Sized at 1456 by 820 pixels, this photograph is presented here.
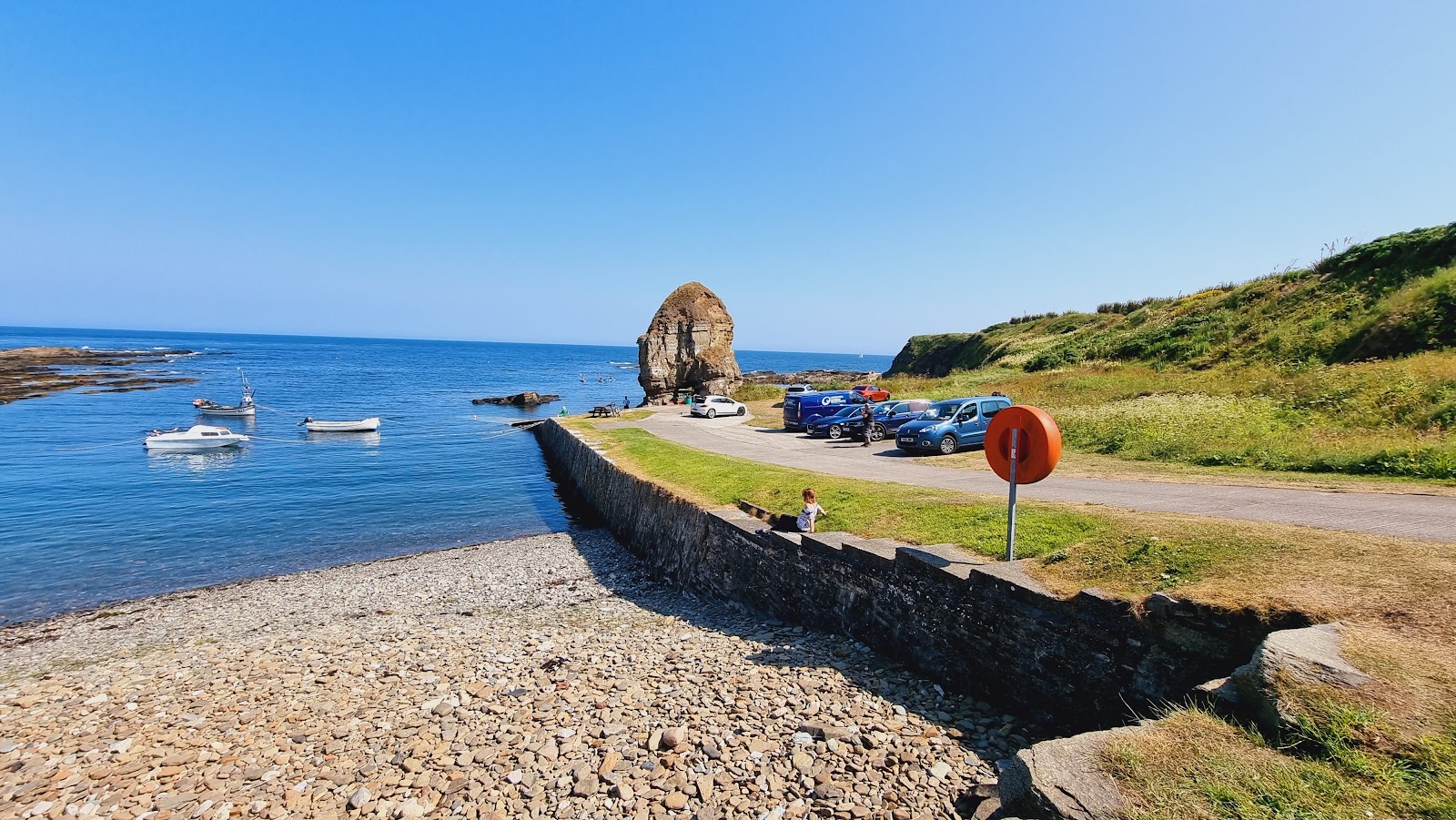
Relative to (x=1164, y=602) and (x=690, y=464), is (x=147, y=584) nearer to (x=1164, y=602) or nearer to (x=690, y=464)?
(x=690, y=464)

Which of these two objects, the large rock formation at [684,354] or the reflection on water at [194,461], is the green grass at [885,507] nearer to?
the reflection on water at [194,461]

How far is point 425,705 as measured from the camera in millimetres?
8570

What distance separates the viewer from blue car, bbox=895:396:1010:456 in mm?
19875

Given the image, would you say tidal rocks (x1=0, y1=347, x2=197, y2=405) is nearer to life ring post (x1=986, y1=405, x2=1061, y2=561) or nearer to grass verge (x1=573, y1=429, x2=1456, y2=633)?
grass verge (x1=573, y1=429, x2=1456, y2=633)

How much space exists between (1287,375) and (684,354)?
38.0m

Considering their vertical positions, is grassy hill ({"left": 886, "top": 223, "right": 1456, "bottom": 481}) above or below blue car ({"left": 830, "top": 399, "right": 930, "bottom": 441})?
above

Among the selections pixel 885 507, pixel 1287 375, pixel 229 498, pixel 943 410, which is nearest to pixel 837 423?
pixel 943 410

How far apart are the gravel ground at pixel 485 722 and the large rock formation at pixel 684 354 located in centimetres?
3793

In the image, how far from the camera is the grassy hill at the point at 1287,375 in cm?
1355

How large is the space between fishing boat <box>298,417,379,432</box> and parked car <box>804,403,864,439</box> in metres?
31.3

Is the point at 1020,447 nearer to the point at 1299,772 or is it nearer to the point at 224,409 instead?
the point at 1299,772

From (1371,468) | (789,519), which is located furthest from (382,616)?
(1371,468)

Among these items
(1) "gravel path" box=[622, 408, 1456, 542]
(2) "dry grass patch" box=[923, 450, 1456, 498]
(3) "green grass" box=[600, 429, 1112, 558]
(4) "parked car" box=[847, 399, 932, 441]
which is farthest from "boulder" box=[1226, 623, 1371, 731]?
(4) "parked car" box=[847, 399, 932, 441]

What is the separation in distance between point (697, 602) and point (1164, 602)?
8.97 metres
